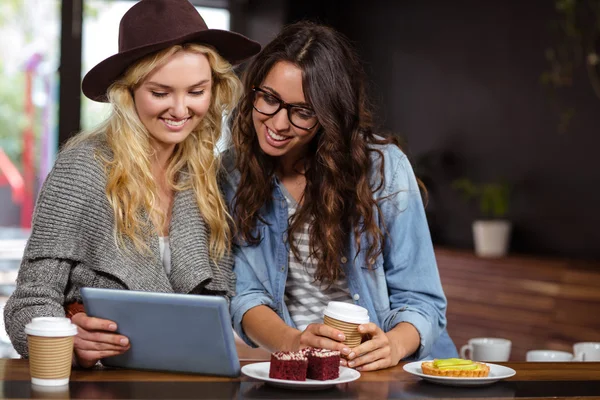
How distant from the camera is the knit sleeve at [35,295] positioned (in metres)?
2.12

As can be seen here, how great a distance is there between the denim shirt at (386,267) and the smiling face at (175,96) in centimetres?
34

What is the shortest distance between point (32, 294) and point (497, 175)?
14.3ft

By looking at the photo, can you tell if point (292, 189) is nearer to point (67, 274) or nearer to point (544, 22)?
point (67, 274)

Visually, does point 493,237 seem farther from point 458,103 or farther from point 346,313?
point 346,313

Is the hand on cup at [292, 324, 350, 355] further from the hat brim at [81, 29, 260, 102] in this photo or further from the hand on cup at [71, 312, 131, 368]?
the hat brim at [81, 29, 260, 102]

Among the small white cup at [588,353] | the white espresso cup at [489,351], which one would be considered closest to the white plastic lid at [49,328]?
the white espresso cup at [489,351]

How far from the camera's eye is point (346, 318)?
2094mm

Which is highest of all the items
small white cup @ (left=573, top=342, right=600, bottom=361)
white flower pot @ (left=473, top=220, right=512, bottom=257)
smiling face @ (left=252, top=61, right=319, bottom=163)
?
smiling face @ (left=252, top=61, right=319, bottom=163)

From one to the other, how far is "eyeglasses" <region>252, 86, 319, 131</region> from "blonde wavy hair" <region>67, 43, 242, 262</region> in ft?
0.42

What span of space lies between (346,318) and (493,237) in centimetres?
370

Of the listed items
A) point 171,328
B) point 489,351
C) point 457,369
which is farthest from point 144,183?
point 489,351

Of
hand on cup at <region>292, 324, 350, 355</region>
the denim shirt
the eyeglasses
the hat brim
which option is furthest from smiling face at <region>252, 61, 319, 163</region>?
hand on cup at <region>292, 324, 350, 355</region>

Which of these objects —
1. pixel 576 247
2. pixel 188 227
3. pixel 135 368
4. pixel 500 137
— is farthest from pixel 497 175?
pixel 135 368

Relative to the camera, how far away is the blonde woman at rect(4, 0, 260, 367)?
2.20 meters
